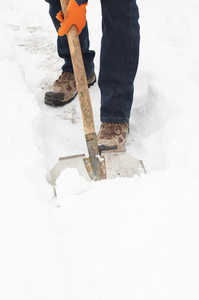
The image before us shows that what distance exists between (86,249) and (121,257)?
110 mm

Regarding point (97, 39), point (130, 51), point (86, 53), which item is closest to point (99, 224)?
point (130, 51)

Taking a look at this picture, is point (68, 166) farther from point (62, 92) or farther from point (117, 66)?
point (62, 92)

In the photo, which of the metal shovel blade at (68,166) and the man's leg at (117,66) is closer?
the metal shovel blade at (68,166)

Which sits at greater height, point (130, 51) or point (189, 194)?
point (130, 51)

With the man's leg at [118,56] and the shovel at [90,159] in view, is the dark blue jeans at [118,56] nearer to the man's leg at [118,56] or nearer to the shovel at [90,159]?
the man's leg at [118,56]

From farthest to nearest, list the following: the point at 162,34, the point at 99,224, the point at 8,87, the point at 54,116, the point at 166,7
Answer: the point at 166,7 → the point at 162,34 → the point at 54,116 → the point at 8,87 → the point at 99,224

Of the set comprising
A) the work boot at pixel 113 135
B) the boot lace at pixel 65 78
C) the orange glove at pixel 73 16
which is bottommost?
the work boot at pixel 113 135

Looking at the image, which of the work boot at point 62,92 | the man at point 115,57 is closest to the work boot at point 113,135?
the man at point 115,57

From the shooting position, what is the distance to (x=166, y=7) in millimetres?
3023

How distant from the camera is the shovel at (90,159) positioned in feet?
3.66

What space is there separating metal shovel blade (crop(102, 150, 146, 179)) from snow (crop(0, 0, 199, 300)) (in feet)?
0.20

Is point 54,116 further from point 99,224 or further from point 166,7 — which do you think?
point 166,7

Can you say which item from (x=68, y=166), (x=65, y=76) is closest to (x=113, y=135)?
(x=68, y=166)

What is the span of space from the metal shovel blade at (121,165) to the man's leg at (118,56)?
28 centimetres
